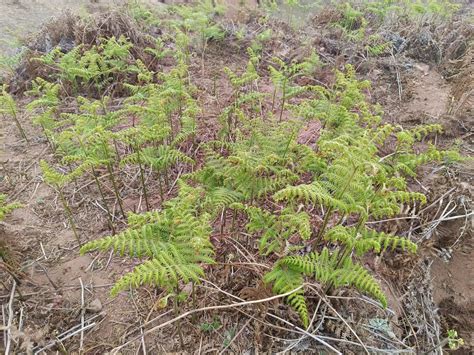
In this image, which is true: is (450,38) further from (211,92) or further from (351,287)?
(351,287)

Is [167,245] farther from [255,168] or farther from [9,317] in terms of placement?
[9,317]

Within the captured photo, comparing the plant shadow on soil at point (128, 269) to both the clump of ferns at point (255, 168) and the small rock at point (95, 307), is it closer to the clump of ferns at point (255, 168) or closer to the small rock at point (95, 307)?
the small rock at point (95, 307)

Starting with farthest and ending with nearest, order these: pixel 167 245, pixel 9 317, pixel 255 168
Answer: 1. pixel 255 168
2. pixel 9 317
3. pixel 167 245

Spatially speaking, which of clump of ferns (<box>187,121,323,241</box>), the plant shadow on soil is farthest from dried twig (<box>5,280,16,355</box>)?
clump of ferns (<box>187,121,323,241</box>)

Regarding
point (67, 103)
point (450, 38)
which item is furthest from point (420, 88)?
point (67, 103)

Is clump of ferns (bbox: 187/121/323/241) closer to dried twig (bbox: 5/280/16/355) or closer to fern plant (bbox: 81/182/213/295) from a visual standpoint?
fern plant (bbox: 81/182/213/295)

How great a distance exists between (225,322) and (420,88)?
18.3ft

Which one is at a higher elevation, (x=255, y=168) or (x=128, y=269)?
(x=255, y=168)

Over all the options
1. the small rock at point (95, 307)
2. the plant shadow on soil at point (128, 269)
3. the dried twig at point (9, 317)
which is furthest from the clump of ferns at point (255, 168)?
the dried twig at point (9, 317)

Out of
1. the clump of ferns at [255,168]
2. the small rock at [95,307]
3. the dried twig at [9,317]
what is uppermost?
the clump of ferns at [255,168]

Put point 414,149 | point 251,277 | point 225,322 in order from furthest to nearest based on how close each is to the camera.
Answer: point 414,149 < point 251,277 < point 225,322

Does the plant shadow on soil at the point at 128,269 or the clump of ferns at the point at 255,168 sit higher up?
the clump of ferns at the point at 255,168

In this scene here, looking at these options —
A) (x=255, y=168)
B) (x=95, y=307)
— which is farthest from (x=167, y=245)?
(x=95, y=307)

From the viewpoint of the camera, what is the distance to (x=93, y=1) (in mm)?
10906
